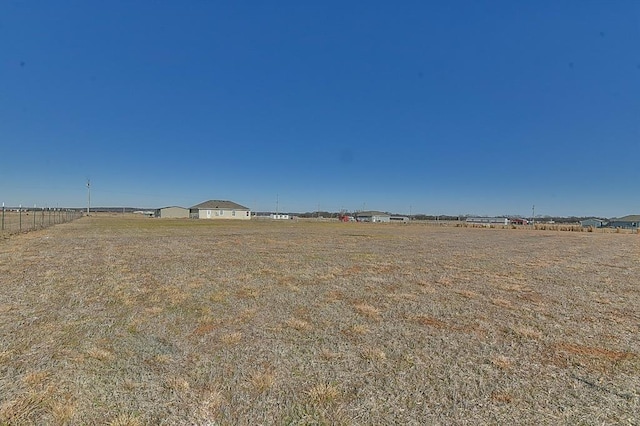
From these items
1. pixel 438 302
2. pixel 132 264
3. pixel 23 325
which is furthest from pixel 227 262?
pixel 438 302

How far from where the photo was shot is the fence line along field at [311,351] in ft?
7.98

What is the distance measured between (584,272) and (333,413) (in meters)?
10.0

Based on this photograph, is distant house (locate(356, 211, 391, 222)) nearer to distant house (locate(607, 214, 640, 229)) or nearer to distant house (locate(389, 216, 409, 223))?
distant house (locate(389, 216, 409, 223))

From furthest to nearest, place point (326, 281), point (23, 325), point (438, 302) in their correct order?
point (326, 281)
point (438, 302)
point (23, 325)

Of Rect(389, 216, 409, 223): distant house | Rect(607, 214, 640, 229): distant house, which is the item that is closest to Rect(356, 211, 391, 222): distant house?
Rect(389, 216, 409, 223): distant house

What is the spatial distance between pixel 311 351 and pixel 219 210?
73.4 metres

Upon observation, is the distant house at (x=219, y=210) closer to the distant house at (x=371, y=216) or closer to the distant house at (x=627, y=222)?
the distant house at (x=371, y=216)

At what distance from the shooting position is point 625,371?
3.12 metres

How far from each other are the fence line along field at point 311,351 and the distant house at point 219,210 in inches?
2671

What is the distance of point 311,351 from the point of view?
3469 millimetres

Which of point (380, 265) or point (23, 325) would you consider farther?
point (380, 265)

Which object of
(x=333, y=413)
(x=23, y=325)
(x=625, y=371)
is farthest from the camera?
(x=23, y=325)

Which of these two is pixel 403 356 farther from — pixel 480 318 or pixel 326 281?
pixel 326 281

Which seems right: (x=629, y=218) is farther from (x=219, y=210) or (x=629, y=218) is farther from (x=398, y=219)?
(x=219, y=210)
